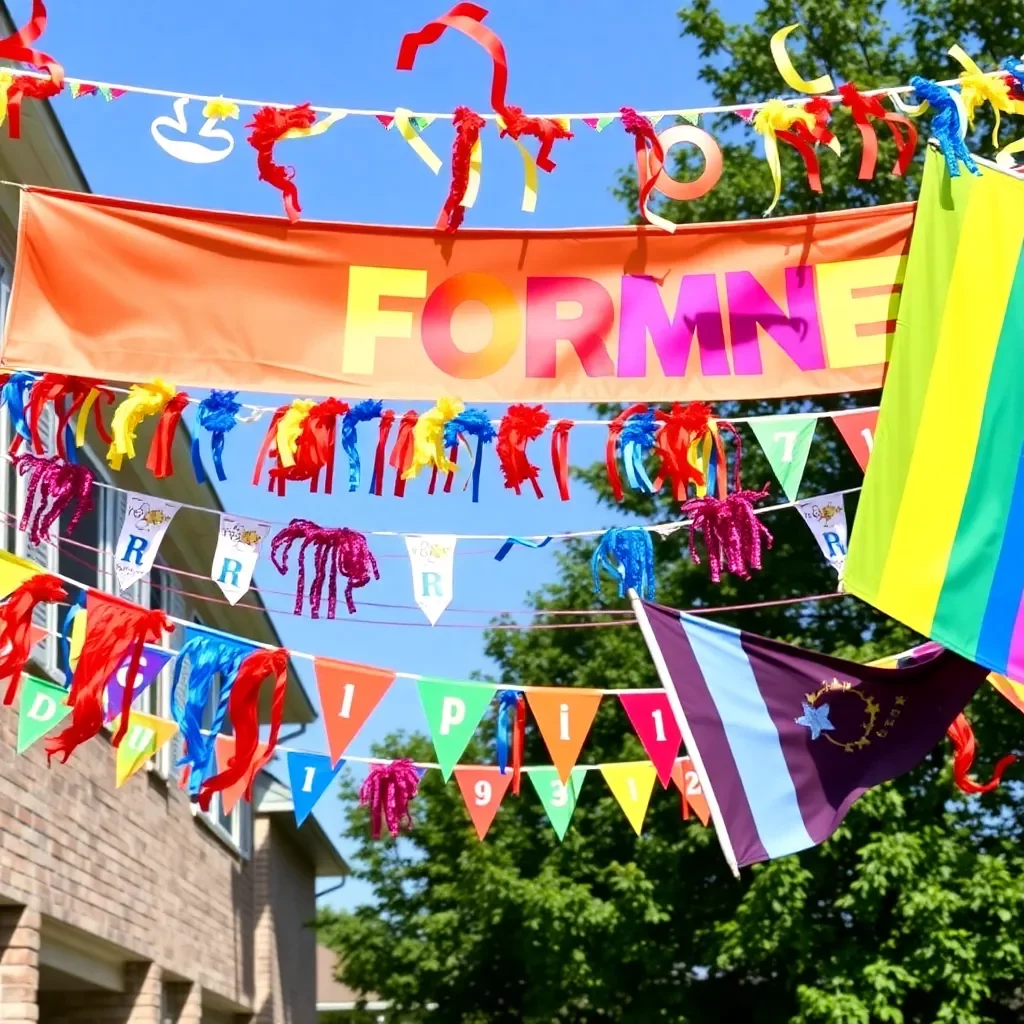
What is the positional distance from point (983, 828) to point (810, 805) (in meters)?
10.8

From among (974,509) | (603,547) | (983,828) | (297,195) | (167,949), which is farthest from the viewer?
(983,828)

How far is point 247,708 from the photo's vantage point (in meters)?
7.32

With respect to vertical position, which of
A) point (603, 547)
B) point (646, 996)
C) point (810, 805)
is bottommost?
point (646, 996)

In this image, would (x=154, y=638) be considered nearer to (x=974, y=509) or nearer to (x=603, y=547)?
(x=603, y=547)

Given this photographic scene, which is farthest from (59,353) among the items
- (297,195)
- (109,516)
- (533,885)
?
(533,885)

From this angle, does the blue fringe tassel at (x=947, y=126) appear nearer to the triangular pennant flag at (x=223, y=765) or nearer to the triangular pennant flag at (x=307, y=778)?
the triangular pennant flag at (x=223, y=765)

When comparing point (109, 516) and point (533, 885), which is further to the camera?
point (533, 885)

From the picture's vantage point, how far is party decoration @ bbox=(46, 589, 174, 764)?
679cm

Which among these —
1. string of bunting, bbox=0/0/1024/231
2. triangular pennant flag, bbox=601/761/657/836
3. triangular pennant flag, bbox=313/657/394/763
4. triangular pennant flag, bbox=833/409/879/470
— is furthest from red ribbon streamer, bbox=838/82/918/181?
triangular pennant flag, bbox=601/761/657/836

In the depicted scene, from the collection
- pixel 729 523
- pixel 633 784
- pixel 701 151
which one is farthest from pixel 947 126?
pixel 633 784

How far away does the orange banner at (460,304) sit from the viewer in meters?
6.68

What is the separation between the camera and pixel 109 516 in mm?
11828

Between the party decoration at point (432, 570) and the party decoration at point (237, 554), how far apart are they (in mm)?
716

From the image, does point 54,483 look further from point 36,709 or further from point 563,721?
point 563,721
